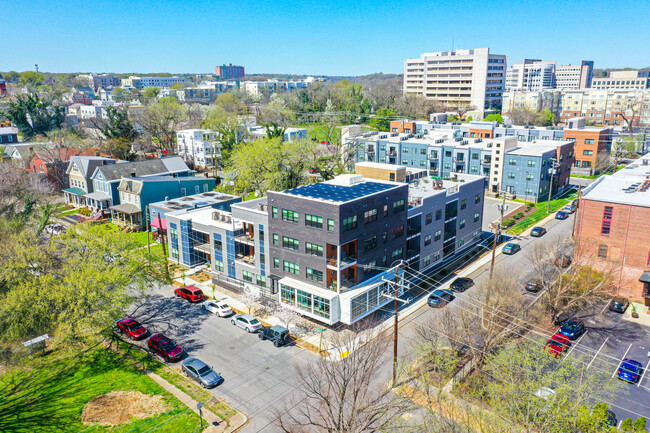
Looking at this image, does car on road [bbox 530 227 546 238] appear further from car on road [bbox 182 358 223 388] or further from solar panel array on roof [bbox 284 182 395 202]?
car on road [bbox 182 358 223 388]

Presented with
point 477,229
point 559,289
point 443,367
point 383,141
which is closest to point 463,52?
point 383,141

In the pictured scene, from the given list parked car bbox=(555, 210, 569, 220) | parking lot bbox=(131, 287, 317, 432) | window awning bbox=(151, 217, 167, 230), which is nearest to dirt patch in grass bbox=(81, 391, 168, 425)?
parking lot bbox=(131, 287, 317, 432)

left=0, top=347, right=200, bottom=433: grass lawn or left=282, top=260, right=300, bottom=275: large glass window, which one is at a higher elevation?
left=282, top=260, right=300, bottom=275: large glass window

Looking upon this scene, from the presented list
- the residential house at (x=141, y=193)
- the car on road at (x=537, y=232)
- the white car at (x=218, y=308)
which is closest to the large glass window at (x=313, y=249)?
the white car at (x=218, y=308)

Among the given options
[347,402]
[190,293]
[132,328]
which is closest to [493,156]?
[190,293]

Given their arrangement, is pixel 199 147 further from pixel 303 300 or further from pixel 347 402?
pixel 347 402

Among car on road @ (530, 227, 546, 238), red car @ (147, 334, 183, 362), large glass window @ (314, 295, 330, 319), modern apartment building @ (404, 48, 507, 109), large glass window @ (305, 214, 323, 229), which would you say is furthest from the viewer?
modern apartment building @ (404, 48, 507, 109)

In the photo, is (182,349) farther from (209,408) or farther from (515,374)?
(515,374)
